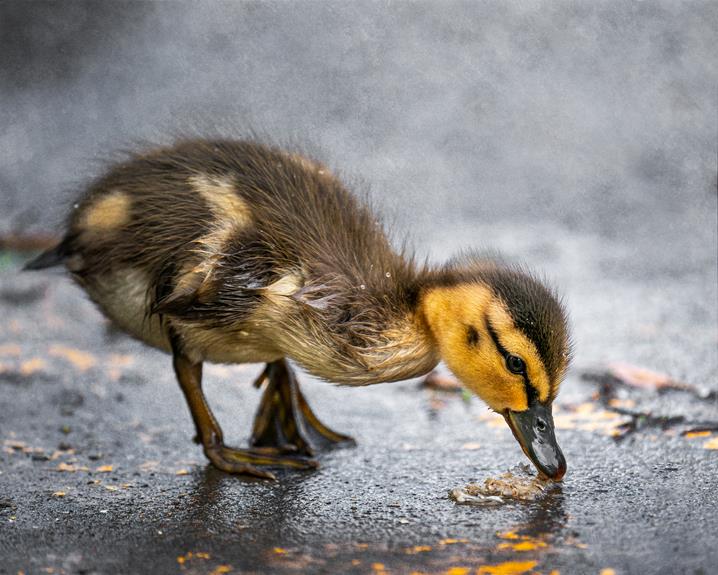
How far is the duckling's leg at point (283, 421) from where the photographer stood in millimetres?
4223

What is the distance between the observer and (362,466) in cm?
393

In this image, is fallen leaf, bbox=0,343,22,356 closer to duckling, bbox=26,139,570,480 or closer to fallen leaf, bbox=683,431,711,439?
duckling, bbox=26,139,570,480

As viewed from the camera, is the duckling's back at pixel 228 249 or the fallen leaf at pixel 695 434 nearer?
the duckling's back at pixel 228 249

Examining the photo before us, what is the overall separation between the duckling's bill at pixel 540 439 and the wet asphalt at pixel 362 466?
4.2 inches

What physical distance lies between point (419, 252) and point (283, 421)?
2.57 metres

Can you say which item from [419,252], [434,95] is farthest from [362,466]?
[434,95]

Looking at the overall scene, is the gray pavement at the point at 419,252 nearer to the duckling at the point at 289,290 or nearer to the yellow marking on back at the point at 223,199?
the duckling at the point at 289,290

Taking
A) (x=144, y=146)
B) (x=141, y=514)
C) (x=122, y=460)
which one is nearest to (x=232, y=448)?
(x=122, y=460)

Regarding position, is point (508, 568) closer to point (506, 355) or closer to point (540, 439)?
point (540, 439)

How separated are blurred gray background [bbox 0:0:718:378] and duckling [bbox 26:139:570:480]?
353cm

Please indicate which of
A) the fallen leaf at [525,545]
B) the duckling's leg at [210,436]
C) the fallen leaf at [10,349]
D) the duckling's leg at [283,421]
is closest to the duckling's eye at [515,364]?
the fallen leaf at [525,545]

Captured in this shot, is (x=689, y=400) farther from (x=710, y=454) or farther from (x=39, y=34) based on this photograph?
(x=39, y=34)

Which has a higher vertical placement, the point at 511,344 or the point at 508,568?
the point at 511,344

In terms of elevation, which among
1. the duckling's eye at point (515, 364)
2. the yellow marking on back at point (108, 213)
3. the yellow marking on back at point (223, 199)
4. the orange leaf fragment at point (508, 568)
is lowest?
the orange leaf fragment at point (508, 568)
